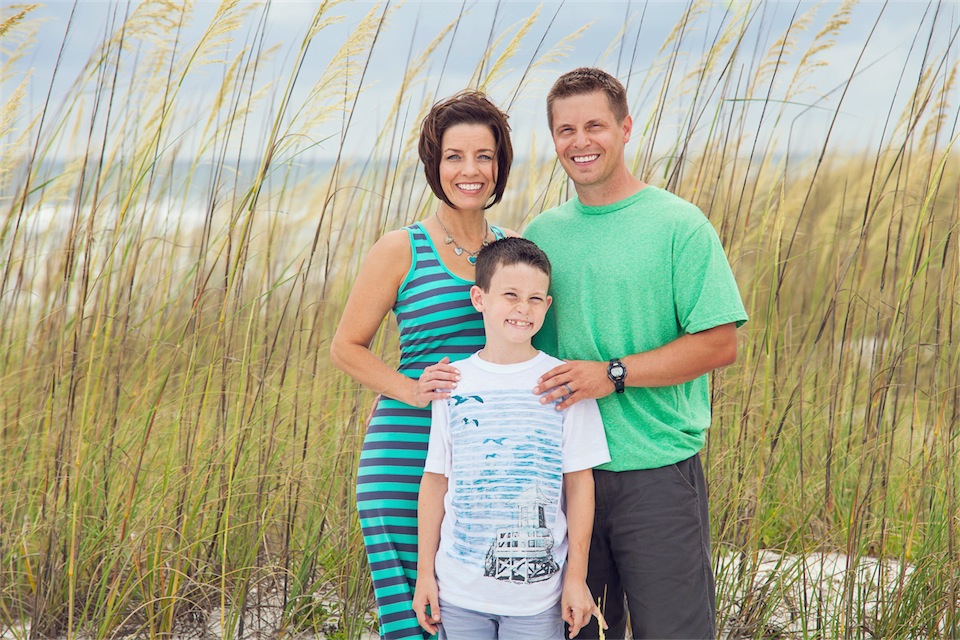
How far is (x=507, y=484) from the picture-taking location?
1.90 metres

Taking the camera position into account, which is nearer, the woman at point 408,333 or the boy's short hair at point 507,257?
the boy's short hair at point 507,257

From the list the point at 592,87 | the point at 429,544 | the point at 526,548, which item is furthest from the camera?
the point at 592,87

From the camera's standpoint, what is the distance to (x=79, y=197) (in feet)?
9.23

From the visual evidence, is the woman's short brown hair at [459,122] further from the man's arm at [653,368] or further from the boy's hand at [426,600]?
the boy's hand at [426,600]

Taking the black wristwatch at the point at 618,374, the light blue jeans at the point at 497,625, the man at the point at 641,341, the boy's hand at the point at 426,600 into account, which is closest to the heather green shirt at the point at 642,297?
the man at the point at 641,341

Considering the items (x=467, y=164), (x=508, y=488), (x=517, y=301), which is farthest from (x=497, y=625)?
(x=467, y=164)

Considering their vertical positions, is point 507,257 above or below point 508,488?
above

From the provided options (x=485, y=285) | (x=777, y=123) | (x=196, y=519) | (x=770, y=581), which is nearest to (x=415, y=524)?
(x=485, y=285)

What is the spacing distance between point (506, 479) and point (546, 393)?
0.20 metres

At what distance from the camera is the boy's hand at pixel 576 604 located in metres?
1.89

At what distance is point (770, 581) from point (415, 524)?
1.27 m

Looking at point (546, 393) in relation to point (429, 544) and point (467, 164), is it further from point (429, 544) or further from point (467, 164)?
point (467, 164)

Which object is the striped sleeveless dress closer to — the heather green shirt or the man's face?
the heather green shirt

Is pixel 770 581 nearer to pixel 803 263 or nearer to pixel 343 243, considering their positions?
pixel 343 243
